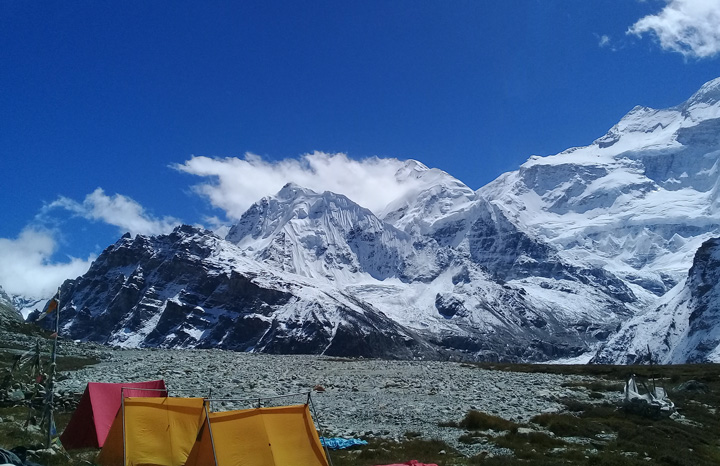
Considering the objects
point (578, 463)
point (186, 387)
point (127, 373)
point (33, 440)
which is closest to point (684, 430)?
point (578, 463)

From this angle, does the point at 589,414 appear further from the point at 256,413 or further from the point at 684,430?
the point at 256,413

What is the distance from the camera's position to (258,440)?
60.4ft

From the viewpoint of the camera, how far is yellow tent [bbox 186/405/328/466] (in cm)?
1786

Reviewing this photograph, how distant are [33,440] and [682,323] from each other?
206366mm

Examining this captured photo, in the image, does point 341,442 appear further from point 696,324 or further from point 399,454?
point 696,324

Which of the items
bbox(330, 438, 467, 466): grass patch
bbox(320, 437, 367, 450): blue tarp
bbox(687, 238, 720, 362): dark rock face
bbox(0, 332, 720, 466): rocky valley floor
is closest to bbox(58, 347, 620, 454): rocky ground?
bbox(0, 332, 720, 466): rocky valley floor

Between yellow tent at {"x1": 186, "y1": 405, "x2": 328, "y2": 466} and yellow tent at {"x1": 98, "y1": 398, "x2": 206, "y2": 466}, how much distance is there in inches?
78.4

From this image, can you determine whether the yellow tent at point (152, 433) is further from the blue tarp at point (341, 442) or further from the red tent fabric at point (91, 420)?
the blue tarp at point (341, 442)

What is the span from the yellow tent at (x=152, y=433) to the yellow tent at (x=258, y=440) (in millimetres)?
1991

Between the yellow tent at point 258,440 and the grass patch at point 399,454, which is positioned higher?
the yellow tent at point 258,440

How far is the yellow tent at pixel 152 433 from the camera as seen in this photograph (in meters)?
19.7

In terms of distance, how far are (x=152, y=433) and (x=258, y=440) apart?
15.8 feet

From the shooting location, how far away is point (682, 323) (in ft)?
601

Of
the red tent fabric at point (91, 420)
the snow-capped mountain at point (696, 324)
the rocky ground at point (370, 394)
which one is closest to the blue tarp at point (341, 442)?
the rocky ground at point (370, 394)
